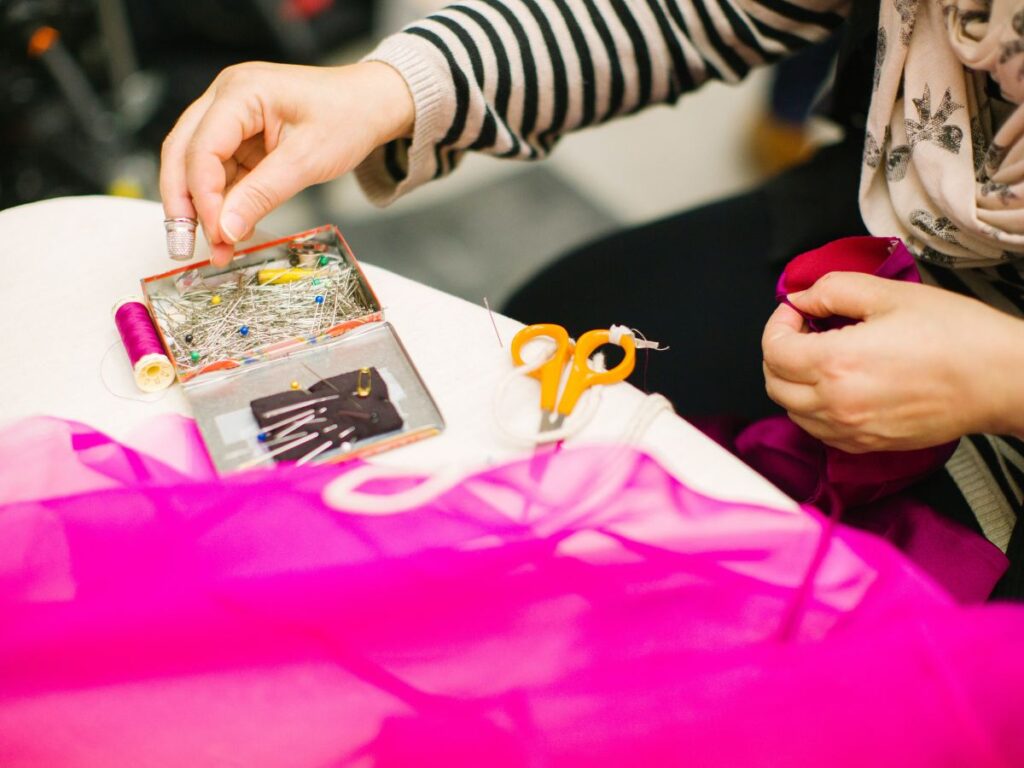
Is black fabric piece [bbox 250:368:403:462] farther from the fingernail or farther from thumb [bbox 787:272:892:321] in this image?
thumb [bbox 787:272:892:321]

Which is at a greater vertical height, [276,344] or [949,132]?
[949,132]

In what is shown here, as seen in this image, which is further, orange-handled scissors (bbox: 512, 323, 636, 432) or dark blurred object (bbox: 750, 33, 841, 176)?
dark blurred object (bbox: 750, 33, 841, 176)

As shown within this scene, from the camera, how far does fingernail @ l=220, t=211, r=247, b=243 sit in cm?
67

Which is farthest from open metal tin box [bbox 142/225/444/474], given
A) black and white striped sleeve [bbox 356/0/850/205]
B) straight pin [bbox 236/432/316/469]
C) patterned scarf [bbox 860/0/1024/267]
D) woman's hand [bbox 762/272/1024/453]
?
patterned scarf [bbox 860/0/1024/267]

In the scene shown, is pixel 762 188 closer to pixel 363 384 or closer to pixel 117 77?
pixel 363 384

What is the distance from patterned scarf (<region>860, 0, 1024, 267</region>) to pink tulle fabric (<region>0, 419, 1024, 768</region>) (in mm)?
287

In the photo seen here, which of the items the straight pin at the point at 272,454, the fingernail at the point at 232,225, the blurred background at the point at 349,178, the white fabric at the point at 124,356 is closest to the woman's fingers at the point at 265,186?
the fingernail at the point at 232,225

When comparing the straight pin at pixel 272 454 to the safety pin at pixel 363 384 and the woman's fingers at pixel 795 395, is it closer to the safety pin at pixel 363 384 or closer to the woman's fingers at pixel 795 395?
the safety pin at pixel 363 384

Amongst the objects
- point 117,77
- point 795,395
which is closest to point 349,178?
point 117,77

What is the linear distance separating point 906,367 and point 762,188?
1.64 ft

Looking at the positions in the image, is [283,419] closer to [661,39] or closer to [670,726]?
[670,726]

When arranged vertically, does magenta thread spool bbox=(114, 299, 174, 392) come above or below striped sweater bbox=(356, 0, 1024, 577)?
below

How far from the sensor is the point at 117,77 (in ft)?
5.50

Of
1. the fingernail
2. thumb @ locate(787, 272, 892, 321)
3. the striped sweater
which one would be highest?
the striped sweater
